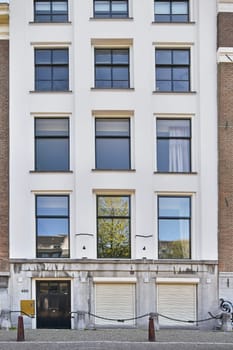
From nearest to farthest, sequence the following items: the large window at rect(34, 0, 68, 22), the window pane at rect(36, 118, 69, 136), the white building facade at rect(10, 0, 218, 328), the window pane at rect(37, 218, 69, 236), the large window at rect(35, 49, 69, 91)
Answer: the white building facade at rect(10, 0, 218, 328) → the window pane at rect(37, 218, 69, 236) → the window pane at rect(36, 118, 69, 136) → the large window at rect(35, 49, 69, 91) → the large window at rect(34, 0, 68, 22)

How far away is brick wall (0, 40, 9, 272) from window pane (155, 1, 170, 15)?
Answer: 6.39 metres

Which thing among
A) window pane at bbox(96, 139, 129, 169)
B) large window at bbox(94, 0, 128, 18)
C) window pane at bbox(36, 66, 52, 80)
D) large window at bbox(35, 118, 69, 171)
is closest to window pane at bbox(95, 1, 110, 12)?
large window at bbox(94, 0, 128, 18)

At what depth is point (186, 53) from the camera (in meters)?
25.9

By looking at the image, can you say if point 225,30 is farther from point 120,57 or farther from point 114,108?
point 114,108

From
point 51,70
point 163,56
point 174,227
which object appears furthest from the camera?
point 163,56

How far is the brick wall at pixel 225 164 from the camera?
24828 mm

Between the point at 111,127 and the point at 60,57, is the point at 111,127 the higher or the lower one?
the lower one

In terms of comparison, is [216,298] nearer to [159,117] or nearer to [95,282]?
[95,282]

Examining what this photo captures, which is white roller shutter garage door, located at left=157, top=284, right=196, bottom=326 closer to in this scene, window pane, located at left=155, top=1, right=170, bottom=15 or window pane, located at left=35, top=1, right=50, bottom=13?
window pane, located at left=155, top=1, right=170, bottom=15

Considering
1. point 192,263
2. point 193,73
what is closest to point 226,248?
point 192,263

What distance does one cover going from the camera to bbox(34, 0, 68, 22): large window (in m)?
25.8

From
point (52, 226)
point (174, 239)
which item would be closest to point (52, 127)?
point (52, 226)

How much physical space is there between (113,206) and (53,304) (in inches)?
179

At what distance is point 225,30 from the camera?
2530cm
